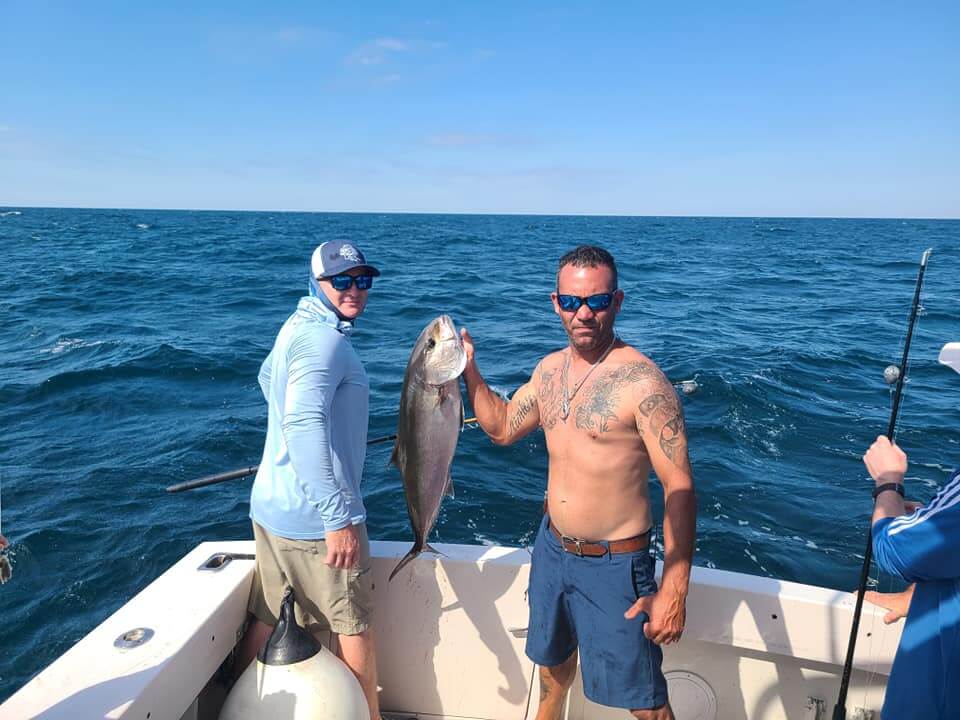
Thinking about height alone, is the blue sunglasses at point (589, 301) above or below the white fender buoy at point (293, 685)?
above

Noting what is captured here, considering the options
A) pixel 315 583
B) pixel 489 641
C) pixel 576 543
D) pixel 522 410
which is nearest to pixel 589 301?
pixel 522 410

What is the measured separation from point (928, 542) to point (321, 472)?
2110 millimetres

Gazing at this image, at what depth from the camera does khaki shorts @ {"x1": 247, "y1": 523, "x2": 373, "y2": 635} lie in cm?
299

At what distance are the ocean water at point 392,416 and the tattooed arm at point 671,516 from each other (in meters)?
3.75

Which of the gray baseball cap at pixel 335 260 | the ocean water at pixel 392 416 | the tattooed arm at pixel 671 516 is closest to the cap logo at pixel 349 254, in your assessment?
the gray baseball cap at pixel 335 260

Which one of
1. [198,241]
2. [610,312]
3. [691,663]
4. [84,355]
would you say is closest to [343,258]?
[610,312]

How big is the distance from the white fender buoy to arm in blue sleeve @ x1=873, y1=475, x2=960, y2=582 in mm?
2177

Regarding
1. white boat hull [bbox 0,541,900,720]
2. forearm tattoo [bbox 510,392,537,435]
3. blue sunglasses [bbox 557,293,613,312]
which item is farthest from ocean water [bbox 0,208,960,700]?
blue sunglasses [bbox 557,293,613,312]

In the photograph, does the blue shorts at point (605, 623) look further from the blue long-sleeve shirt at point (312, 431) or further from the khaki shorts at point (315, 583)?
the blue long-sleeve shirt at point (312, 431)

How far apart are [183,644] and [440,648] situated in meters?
1.38

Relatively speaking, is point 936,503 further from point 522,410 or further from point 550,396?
point 522,410

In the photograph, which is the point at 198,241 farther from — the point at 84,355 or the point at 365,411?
the point at 365,411

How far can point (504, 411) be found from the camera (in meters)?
3.41

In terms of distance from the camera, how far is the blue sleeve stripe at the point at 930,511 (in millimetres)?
1804
